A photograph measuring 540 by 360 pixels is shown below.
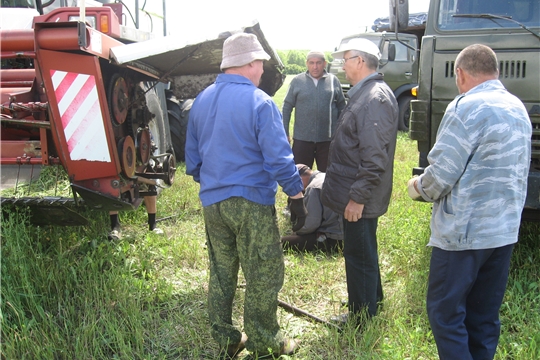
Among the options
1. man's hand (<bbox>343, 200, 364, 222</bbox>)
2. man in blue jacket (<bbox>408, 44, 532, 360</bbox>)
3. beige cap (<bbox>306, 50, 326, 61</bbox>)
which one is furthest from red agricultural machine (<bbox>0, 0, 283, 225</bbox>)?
man in blue jacket (<bbox>408, 44, 532, 360</bbox>)

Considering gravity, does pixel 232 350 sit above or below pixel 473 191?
below

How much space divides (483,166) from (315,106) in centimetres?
295

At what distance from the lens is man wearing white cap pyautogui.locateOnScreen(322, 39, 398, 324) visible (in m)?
2.71

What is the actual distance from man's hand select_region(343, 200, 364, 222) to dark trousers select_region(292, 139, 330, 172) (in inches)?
93.0

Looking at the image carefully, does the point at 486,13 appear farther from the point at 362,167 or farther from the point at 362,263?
the point at 362,263

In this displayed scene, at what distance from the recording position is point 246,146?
8.14 ft

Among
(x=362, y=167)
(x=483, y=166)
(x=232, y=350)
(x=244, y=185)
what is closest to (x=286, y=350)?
(x=232, y=350)

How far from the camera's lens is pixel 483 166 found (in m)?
2.17

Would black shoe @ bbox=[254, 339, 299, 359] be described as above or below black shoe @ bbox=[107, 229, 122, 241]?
above

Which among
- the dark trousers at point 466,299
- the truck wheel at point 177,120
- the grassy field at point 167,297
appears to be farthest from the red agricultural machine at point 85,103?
the truck wheel at point 177,120

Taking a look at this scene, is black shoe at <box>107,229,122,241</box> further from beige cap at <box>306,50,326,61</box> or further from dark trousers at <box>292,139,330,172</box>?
beige cap at <box>306,50,326,61</box>

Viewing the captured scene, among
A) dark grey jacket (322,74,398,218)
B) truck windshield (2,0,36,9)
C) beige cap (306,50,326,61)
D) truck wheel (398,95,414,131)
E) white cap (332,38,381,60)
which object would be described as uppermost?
truck windshield (2,0,36,9)

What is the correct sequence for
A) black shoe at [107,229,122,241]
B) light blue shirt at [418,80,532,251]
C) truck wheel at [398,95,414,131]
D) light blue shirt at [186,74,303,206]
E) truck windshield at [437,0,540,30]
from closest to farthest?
light blue shirt at [418,80,532,251] < light blue shirt at [186,74,303,206] < truck windshield at [437,0,540,30] < black shoe at [107,229,122,241] < truck wheel at [398,95,414,131]

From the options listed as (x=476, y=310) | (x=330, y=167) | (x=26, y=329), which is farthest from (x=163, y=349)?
(x=476, y=310)
